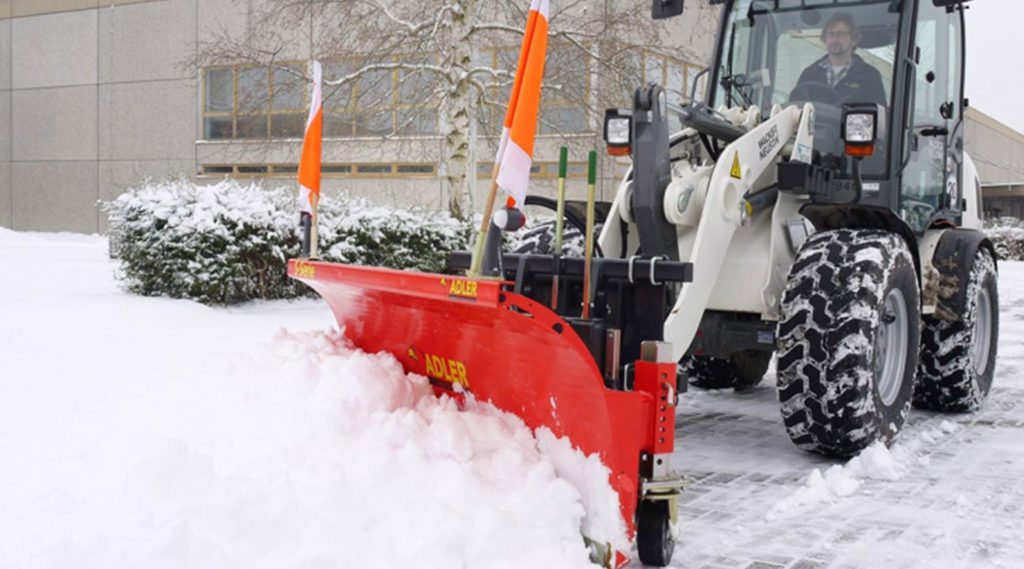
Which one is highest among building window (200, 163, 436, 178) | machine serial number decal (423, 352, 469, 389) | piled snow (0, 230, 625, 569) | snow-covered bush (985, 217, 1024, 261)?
building window (200, 163, 436, 178)

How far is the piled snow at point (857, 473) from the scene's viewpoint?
180 inches

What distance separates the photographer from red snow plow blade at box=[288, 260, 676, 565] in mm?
3455

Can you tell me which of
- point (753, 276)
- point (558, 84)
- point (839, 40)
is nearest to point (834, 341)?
point (753, 276)

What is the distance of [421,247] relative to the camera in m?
11.2

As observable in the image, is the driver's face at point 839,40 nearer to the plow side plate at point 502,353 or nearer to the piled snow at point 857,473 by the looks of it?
the piled snow at point 857,473

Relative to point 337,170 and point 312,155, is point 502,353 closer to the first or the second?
point 312,155

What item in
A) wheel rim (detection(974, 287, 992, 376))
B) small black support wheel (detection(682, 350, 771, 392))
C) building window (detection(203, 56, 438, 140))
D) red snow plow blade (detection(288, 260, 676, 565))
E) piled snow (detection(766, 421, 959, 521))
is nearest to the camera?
red snow plow blade (detection(288, 260, 676, 565))

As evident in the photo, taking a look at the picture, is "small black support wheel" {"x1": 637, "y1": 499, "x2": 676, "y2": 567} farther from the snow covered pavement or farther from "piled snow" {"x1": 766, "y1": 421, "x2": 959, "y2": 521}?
"piled snow" {"x1": 766, "y1": 421, "x2": 959, "y2": 521}

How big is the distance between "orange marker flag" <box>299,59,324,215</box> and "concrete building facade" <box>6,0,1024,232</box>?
1549cm

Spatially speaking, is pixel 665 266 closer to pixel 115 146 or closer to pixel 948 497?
pixel 948 497

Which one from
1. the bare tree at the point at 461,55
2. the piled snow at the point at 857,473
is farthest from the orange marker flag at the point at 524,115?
the bare tree at the point at 461,55

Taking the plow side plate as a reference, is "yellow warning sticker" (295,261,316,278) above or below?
above

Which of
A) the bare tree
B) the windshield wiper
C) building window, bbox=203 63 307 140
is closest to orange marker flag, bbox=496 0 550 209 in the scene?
the windshield wiper

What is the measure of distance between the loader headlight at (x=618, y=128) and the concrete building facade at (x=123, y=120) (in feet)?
49.1
